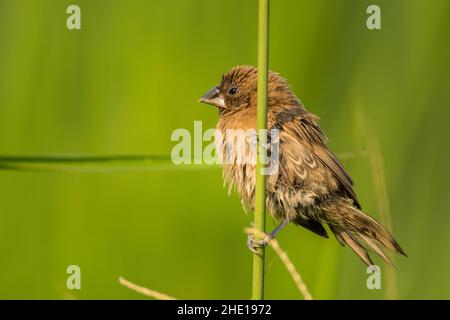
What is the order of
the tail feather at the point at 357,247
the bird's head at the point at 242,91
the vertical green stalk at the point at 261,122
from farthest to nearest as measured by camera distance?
the bird's head at the point at 242,91, the tail feather at the point at 357,247, the vertical green stalk at the point at 261,122

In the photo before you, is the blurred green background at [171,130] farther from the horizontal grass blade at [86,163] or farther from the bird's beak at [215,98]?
the horizontal grass blade at [86,163]

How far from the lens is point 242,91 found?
3.85 m

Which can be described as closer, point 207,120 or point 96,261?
point 96,261

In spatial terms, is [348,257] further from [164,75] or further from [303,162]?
[164,75]

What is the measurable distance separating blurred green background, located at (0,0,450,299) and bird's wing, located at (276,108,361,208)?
0.06 m

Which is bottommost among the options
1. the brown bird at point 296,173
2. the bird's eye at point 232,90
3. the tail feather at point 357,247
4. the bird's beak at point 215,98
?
the tail feather at point 357,247

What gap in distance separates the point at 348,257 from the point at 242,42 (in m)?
1.14

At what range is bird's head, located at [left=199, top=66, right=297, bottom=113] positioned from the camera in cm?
380

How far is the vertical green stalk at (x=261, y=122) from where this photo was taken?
7.34 feet

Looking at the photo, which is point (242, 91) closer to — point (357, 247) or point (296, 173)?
point (296, 173)

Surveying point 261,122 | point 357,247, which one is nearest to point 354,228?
point 357,247

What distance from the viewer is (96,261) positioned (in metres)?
3.53

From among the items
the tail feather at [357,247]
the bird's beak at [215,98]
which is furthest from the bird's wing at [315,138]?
the bird's beak at [215,98]
